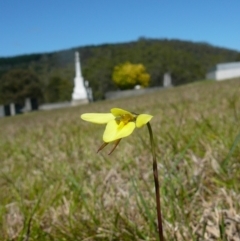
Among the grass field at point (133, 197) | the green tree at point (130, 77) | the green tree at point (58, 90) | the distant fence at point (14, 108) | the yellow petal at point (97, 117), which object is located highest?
the yellow petal at point (97, 117)

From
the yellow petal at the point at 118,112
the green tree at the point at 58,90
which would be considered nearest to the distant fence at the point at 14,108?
the green tree at the point at 58,90

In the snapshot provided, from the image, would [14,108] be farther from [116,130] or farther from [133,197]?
[116,130]

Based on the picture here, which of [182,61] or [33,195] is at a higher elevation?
[33,195]

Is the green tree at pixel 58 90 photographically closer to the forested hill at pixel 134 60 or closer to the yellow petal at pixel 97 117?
the forested hill at pixel 134 60

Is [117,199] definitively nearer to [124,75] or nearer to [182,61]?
[124,75]

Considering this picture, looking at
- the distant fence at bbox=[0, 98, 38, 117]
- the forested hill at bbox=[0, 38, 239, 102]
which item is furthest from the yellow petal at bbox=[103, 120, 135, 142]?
the forested hill at bbox=[0, 38, 239, 102]

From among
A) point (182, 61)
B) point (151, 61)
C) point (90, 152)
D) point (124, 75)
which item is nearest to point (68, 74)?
point (151, 61)
